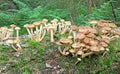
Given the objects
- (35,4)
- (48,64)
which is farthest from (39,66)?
(35,4)

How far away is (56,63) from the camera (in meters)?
3.04

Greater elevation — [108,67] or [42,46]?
[42,46]

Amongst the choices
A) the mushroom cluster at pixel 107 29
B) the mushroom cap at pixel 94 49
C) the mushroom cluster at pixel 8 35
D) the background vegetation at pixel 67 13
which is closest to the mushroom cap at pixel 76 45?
the mushroom cap at pixel 94 49

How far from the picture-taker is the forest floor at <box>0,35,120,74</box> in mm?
2980

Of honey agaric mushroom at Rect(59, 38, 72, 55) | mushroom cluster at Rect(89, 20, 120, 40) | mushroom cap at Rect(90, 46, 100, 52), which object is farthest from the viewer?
mushroom cluster at Rect(89, 20, 120, 40)

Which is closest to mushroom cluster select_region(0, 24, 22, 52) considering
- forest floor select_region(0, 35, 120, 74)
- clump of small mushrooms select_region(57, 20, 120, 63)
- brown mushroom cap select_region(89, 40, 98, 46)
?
forest floor select_region(0, 35, 120, 74)

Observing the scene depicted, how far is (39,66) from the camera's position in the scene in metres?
3.00

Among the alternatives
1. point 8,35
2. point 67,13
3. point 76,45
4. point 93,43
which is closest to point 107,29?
point 93,43

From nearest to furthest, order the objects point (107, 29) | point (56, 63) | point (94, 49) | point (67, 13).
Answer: point (94, 49) → point (56, 63) → point (107, 29) → point (67, 13)

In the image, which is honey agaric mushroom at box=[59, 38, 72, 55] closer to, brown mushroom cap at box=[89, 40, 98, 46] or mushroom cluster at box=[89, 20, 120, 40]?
brown mushroom cap at box=[89, 40, 98, 46]

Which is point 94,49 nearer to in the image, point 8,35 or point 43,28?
point 43,28

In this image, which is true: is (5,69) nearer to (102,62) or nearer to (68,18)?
(102,62)

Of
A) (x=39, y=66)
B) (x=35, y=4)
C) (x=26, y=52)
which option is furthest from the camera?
(x=35, y=4)

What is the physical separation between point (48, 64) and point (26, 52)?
37cm
